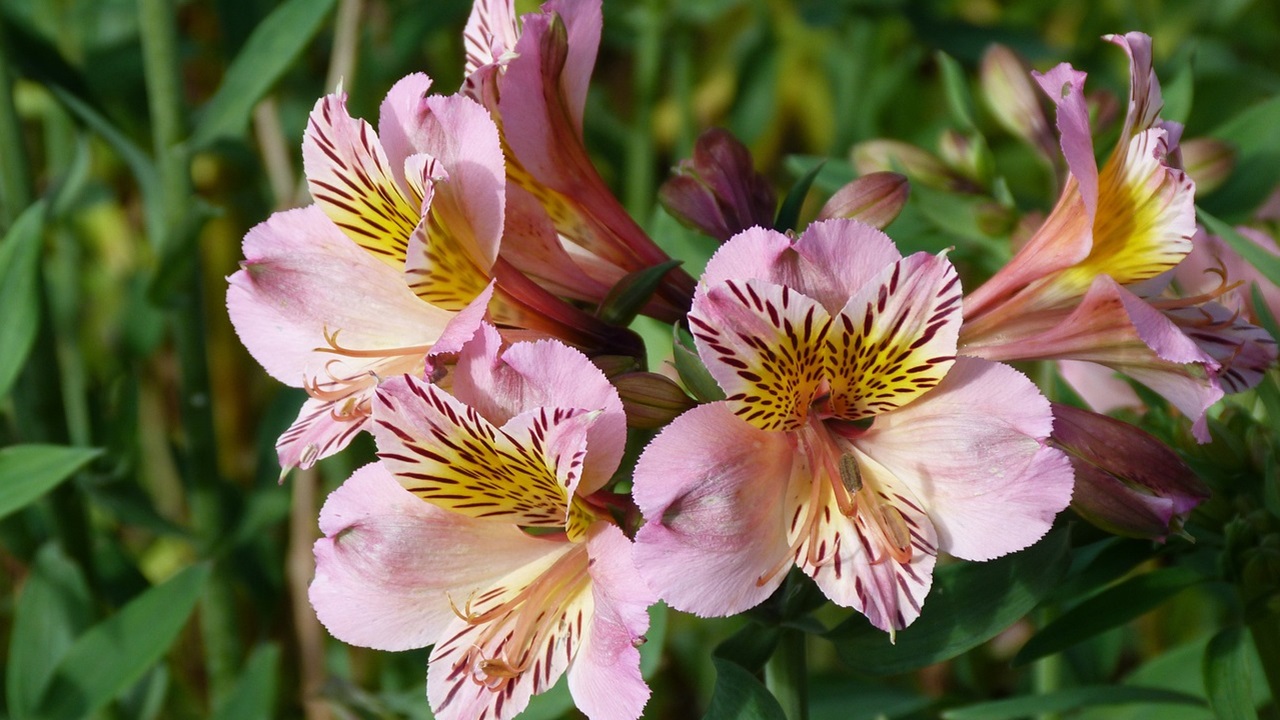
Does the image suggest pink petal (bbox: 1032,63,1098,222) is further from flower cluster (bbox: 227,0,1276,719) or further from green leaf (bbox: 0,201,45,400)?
green leaf (bbox: 0,201,45,400)

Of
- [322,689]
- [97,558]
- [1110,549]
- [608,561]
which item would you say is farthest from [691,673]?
[608,561]

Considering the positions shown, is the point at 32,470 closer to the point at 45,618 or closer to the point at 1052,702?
the point at 45,618

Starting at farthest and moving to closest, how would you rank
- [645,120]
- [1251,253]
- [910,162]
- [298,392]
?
[645,120], [298,392], [910,162], [1251,253]

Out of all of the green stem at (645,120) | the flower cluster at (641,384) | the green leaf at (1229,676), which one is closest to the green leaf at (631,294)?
the flower cluster at (641,384)

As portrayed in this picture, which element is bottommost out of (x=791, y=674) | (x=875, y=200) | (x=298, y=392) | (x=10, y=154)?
(x=298, y=392)

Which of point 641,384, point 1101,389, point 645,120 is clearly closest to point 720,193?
point 641,384

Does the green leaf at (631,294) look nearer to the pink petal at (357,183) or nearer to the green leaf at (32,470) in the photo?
the pink petal at (357,183)

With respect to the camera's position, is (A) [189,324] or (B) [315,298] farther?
(A) [189,324]
